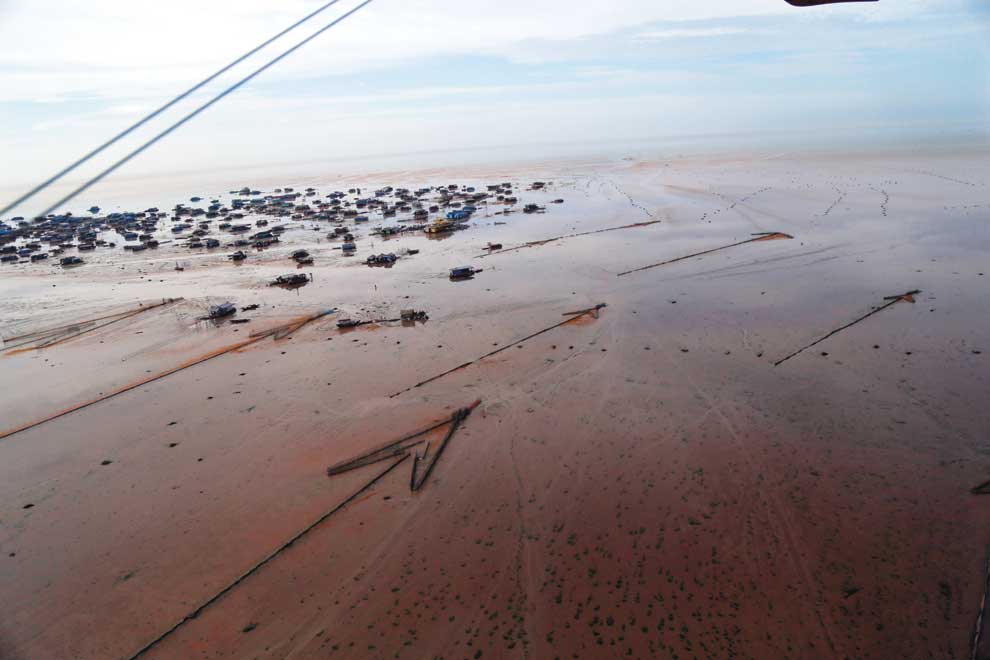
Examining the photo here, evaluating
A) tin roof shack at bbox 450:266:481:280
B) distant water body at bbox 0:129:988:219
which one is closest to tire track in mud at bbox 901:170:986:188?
distant water body at bbox 0:129:988:219

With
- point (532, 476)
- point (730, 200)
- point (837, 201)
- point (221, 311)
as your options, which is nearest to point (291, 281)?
point (221, 311)

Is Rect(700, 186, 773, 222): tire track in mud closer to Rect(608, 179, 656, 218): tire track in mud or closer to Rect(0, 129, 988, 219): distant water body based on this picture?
Rect(608, 179, 656, 218): tire track in mud

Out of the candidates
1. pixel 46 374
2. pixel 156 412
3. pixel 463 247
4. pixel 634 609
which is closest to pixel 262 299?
pixel 46 374

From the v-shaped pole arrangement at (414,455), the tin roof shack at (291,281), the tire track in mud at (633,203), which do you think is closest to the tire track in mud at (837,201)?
the tire track in mud at (633,203)

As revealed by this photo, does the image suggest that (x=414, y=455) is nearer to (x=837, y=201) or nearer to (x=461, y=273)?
(x=461, y=273)

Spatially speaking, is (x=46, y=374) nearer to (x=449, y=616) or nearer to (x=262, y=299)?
(x=262, y=299)

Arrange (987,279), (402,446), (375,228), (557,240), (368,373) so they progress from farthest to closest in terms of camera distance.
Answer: (375,228)
(557,240)
(987,279)
(368,373)
(402,446)

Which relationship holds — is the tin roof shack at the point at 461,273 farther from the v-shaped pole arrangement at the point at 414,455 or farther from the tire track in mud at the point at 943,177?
the tire track in mud at the point at 943,177

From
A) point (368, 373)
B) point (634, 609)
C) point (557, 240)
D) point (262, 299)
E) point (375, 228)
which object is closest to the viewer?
point (634, 609)
